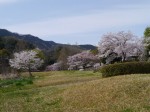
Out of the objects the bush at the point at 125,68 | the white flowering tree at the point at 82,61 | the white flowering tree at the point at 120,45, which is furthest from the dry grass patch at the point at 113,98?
the white flowering tree at the point at 82,61

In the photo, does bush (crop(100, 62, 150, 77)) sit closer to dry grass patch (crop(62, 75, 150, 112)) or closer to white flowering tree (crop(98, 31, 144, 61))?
dry grass patch (crop(62, 75, 150, 112))

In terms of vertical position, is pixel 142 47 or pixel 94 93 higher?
pixel 142 47

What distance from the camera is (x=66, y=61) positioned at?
104312mm

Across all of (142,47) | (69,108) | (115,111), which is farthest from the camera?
(142,47)

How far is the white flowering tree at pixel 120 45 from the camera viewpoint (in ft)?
176

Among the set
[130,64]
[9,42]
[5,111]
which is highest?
[9,42]

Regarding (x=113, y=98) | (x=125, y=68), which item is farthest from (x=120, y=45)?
(x=113, y=98)

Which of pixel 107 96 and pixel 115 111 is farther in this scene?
pixel 107 96

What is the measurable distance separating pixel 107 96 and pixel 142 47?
44.2 metres

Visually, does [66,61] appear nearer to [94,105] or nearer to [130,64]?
[130,64]

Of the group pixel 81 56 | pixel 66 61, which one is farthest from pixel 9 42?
pixel 81 56

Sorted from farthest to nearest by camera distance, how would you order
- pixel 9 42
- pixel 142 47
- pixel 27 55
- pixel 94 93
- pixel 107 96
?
pixel 9 42, pixel 27 55, pixel 142 47, pixel 94 93, pixel 107 96

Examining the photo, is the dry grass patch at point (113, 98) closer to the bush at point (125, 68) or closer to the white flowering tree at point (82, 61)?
the bush at point (125, 68)

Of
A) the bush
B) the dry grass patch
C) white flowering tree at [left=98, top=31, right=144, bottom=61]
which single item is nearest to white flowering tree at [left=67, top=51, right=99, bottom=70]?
white flowering tree at [left=98, top=31, right=144, bottom=61]
